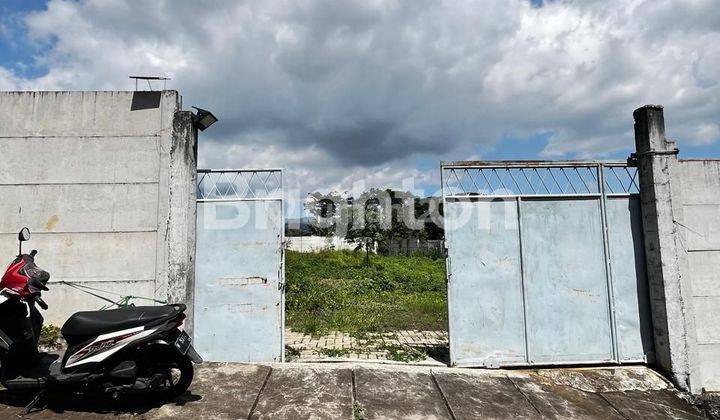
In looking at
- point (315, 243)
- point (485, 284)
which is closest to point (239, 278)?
point (485, 284)

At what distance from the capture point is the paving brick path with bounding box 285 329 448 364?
6.03m

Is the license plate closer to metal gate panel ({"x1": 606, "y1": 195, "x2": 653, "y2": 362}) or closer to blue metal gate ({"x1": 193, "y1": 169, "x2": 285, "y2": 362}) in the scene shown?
blue metal gate ({"x1": 193, "y1": 169, "x2": 285, "y2": 362})

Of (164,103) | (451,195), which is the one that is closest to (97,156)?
(164,103)

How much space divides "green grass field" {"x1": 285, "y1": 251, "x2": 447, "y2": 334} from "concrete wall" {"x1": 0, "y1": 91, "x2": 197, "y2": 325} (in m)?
3.64

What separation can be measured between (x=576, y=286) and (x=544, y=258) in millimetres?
544

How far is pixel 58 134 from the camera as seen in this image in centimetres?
550

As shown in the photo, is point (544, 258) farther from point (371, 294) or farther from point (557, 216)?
point (371, 294)

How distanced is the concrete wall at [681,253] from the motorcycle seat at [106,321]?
5.77 meters

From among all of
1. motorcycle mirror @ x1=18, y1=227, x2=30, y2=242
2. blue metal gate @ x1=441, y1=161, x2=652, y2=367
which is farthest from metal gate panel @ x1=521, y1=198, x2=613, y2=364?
motorcycle mirror @ x1=18, y1=227, x2=30, y2=242

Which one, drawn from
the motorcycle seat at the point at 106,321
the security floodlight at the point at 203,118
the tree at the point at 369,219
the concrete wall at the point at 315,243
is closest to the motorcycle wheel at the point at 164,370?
the motorcycle seat at the point at 106,321

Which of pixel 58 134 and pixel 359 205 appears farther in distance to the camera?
pixel 359 205

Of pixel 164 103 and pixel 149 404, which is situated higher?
pixel 164 103

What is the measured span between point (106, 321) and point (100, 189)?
7.51ft

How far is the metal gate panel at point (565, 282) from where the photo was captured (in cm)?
552
